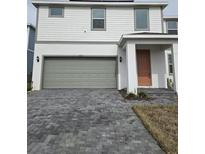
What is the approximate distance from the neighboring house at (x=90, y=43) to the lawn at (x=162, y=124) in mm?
4826

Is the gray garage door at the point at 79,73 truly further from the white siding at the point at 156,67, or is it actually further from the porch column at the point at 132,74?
the porch column at the point at 132,74

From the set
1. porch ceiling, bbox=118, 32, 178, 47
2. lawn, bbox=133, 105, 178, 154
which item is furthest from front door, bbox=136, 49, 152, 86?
lawn, bbox=133, 105, 178, 154

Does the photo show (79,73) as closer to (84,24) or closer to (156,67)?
(84,24)

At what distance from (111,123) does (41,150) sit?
6.76 feet

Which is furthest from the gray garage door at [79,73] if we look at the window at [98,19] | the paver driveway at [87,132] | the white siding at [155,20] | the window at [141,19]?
the paver driveway at [87,132]

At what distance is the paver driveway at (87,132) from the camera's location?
10.7 ft

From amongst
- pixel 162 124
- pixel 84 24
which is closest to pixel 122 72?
pixel 84 24

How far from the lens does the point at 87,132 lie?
13.3 feet

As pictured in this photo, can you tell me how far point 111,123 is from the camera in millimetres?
4688

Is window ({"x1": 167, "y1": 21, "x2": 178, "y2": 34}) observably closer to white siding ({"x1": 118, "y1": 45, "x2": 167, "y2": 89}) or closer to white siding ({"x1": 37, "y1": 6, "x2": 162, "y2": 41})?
white siding ({"x1": 37, "y1": 6, "x2": 162, "y2": 41})
